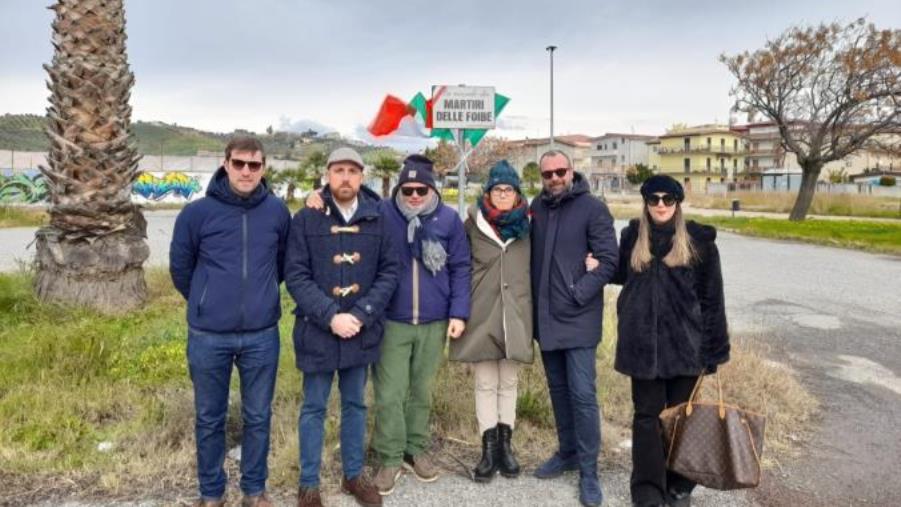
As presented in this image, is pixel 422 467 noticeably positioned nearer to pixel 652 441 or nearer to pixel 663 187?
pixel 652 441

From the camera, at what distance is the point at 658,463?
11.4ft

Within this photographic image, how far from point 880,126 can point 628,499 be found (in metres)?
29.5

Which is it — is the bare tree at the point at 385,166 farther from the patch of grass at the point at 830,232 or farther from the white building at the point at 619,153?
the white building at the point at 619,153

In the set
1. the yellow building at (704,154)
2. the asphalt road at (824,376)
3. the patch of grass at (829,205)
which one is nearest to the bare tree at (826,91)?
the patch of grass at (829,205)

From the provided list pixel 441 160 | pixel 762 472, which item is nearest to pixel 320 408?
pixel 762 472

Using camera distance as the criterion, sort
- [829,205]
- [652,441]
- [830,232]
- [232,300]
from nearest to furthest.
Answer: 1. [232,300]
2. [652,441]
3. [830,232]
4. [829,205]

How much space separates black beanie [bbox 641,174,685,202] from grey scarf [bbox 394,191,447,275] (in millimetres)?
1128

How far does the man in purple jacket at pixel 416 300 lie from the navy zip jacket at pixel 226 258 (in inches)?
26.7

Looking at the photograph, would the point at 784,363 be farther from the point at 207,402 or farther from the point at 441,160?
the point at 441,160

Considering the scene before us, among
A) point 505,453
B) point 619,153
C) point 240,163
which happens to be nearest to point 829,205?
point 505,453

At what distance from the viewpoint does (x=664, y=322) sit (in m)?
3.45

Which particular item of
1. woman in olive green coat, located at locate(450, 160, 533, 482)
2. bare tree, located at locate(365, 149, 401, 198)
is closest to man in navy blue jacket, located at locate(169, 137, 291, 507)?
woman in olive green coat, located at locate(450, 160, 533, 482)

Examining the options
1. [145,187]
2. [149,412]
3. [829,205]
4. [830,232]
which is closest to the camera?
[149,412]

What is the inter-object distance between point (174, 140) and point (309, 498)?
91.2 meters
